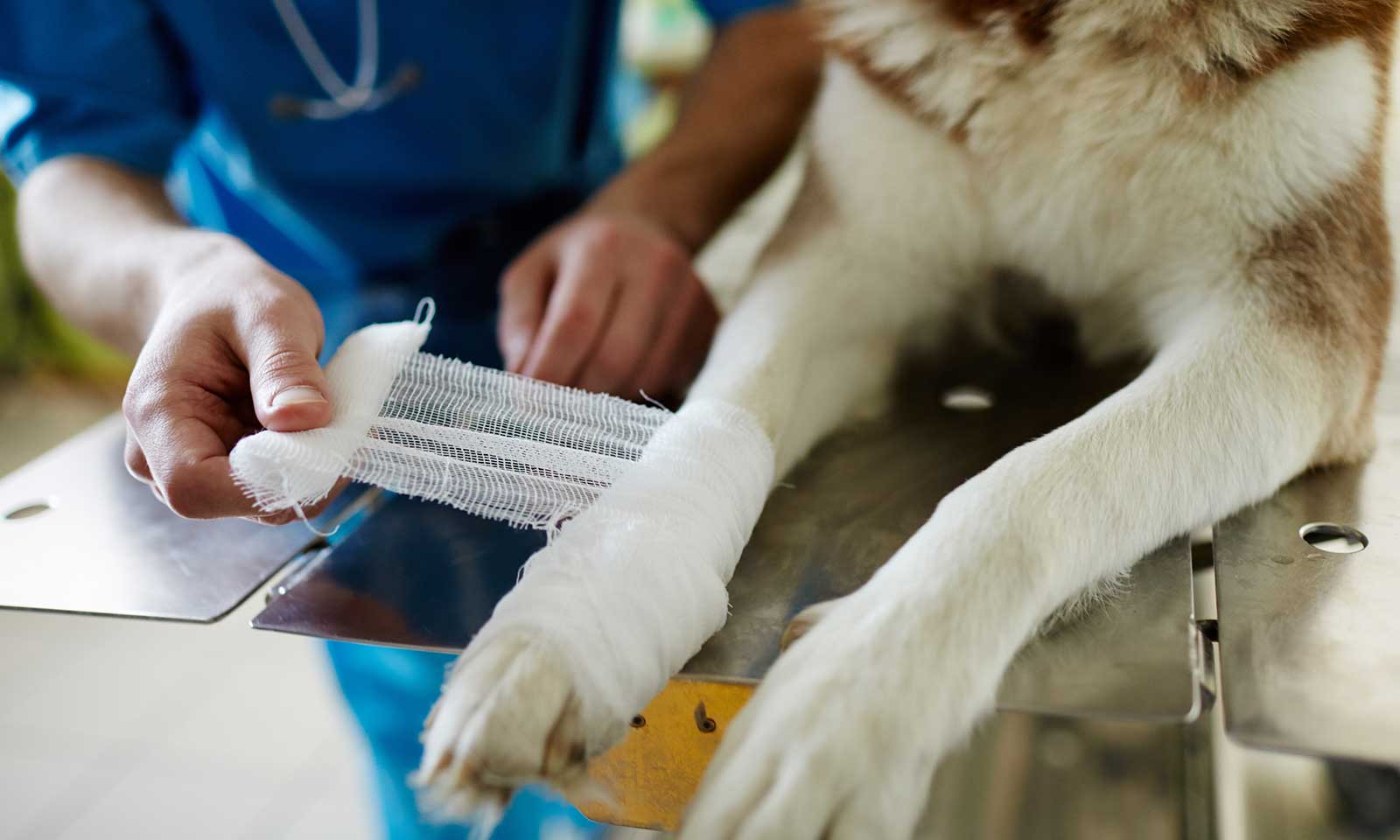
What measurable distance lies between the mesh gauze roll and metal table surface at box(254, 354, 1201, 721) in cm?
7

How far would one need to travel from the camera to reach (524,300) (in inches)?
34.1

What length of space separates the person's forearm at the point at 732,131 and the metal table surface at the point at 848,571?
32cm

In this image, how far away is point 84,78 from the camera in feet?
3.55

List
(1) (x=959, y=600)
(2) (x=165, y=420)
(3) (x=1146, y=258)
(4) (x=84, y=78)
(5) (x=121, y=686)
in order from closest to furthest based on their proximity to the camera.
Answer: (1) (x=959, y=600)
(2) (x=165, y=420)
(3) (x=1146, y=258)
(4) (x=84, y=78)
(5) (x=121, y=686)

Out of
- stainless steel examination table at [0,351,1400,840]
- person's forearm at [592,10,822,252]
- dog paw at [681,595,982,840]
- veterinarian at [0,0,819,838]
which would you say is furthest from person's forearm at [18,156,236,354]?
dog paw at [681,595,982,840]

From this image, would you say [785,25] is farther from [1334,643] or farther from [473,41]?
[1334,643]

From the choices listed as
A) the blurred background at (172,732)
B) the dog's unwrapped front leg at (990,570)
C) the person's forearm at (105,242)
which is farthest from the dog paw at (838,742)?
the blurred background at (172,732)

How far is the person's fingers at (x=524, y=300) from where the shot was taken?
2.72 feet

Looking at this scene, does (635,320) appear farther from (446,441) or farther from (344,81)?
(344,81)

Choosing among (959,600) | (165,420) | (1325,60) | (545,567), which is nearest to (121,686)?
(165,420)

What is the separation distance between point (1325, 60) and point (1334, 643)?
37 cm

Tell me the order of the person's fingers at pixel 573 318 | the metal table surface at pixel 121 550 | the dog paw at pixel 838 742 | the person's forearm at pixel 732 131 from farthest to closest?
the person's forearm at pixel 732 131 < the person's fingers at pixel 573 318 < the metal table surface at pixel 121 550 < the dog paw at pixel 838 742

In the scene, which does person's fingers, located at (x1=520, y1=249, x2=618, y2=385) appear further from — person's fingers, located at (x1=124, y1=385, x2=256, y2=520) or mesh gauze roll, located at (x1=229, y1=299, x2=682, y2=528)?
person's fingers, located at (x1=124, y1=385, x2=256, y2=520)

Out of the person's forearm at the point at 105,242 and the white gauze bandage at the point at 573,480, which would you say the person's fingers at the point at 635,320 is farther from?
the person's forearm at the point at 105,242
